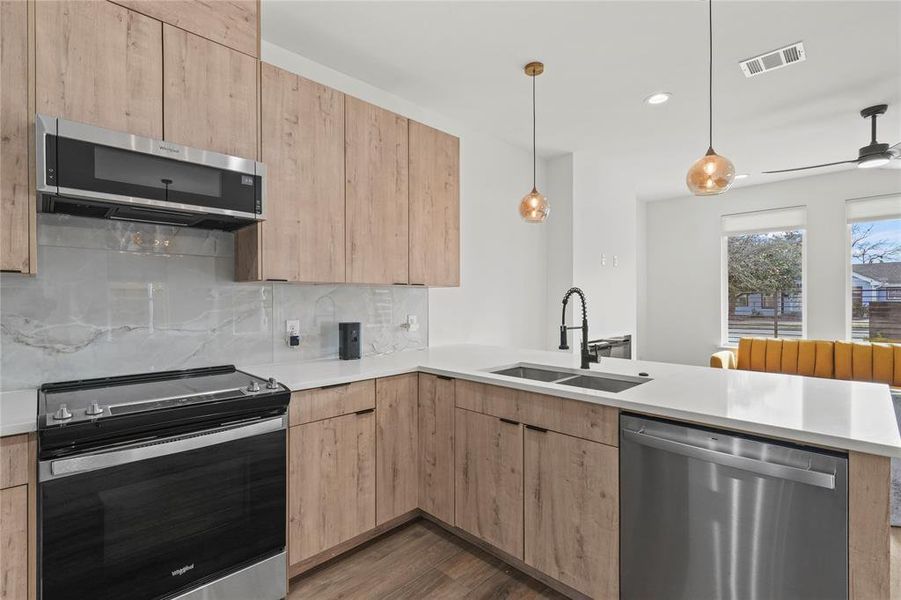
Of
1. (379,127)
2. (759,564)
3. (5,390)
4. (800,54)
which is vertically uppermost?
(800,54)

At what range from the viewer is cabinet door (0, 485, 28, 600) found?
4.28ft

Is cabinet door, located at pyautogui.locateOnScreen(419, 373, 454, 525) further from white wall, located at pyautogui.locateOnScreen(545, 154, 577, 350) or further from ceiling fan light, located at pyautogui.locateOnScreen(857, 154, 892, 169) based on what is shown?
ceiling fan light, located at pyautogui.locateOnScreen(857, 154, 892, 169)

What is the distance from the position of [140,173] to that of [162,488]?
1.15 m

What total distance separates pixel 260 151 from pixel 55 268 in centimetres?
96

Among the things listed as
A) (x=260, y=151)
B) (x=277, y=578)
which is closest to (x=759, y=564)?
(x=277, y=578)

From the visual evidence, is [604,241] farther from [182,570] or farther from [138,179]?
[182,570]

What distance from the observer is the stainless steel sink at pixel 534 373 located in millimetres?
2400

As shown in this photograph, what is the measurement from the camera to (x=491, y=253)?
391 centimetres

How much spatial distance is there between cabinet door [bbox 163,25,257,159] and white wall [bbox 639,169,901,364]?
6165 mm

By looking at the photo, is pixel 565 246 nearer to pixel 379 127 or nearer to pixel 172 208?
pixel 379 127

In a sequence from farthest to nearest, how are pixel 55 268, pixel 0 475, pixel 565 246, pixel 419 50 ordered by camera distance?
1. pixel 565 246
2. pixel 419 50
3. pixel 55 268
4. pixel 0 475

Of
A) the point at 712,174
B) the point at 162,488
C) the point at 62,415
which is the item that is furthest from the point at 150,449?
the point at 712,174

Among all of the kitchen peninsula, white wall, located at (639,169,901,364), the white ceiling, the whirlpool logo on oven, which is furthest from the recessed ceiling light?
the whirlpool logo on oven

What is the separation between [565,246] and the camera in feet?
14.4
